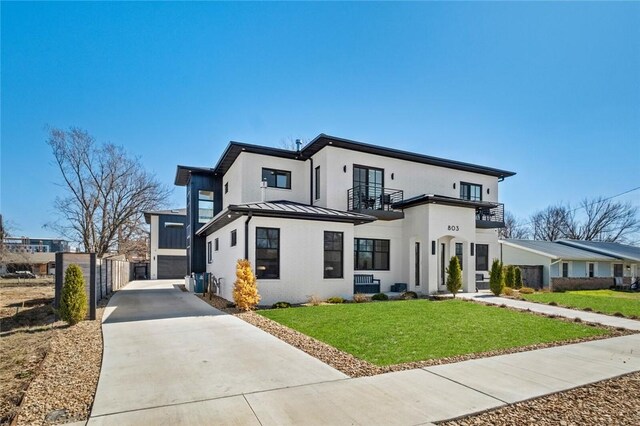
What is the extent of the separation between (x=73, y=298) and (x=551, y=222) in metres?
60.3

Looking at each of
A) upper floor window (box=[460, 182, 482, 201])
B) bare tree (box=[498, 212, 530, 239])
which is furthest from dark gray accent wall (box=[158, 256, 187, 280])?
bare tree (box=[498, 212, 530, 239])

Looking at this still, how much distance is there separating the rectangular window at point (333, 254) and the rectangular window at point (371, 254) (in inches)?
94.9

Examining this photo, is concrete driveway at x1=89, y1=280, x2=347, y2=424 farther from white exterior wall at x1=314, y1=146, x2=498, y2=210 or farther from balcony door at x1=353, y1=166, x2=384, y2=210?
balcony door at x1=353, y1=166, x2=384, y2=210

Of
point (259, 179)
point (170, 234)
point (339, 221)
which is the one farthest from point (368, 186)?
point (170, 234)

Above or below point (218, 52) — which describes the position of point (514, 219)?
below

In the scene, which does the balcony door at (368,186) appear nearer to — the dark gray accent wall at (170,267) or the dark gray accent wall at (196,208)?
the dark gray accent wall at (196,208)

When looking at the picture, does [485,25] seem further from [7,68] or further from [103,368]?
[7,68]

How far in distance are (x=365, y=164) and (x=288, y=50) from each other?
6.71m

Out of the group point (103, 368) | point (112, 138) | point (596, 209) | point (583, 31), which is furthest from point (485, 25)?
point (596, 209)

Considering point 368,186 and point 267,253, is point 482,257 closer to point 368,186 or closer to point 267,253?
point 368,186

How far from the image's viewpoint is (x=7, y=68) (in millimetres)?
13031

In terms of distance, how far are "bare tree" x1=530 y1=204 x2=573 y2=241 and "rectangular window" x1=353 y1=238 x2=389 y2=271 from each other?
45776 millimetres

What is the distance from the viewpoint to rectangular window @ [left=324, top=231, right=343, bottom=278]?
14766mm

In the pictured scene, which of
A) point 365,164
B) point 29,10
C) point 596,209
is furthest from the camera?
point 596,209
